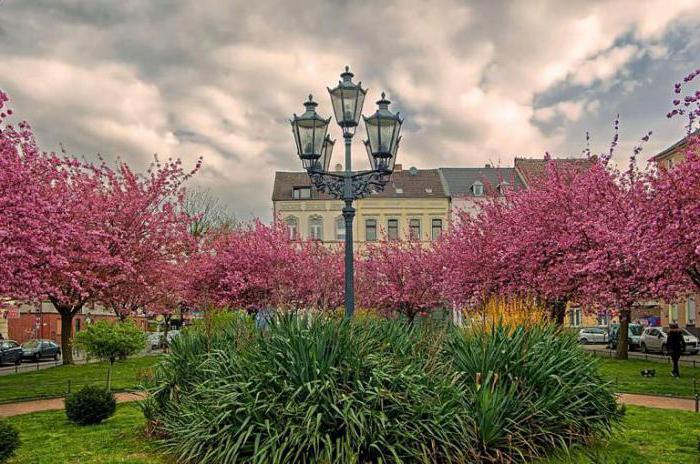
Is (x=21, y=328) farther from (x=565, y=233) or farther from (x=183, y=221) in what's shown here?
(x=565, y=233)

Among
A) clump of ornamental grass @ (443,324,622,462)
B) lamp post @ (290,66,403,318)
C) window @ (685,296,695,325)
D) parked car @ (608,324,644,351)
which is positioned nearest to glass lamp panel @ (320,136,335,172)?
lamp post @ (290,66,403,318)

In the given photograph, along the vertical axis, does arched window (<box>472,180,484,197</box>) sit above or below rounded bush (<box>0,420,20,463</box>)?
above

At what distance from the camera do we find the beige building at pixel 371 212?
52.5 metres

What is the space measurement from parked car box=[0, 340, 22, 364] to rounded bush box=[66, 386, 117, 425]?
23175 millimetres

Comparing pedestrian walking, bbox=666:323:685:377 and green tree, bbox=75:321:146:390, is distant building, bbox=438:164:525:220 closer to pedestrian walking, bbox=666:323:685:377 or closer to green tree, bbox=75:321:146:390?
pedestrian walking, bbox=666:323:685:377

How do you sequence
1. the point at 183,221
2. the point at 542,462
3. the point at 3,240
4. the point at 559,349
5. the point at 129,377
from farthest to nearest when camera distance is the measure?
the point at 183,221, the point at 129,377, the point at 3,240, the point at 559,349, the point at 542,462

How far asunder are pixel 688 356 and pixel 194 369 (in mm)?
30530

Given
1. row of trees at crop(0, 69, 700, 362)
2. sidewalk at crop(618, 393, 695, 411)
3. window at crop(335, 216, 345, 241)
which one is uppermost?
window at crop(335, 216, 345, 241)

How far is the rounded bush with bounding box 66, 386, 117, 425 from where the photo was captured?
1149cm

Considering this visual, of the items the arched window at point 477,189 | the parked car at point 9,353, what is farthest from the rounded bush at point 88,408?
the arched window at point 477,189

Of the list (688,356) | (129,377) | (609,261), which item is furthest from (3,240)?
(688,356)

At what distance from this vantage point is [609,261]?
21719 mm

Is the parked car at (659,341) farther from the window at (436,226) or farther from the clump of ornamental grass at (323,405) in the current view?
the clump of ornamental grass at (323,405)

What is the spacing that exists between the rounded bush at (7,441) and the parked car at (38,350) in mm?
28788
